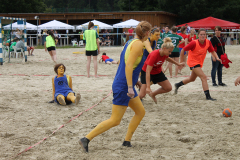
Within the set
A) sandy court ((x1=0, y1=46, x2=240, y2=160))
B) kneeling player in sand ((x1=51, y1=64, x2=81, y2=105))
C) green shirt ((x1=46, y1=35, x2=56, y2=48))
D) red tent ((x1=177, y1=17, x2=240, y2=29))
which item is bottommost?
sandy court ((x1=0, y1=46, x2=240, y2=160))

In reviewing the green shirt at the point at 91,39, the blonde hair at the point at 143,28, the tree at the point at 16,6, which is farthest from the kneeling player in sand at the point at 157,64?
→ the tree at the point at 16,6

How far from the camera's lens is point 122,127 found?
4.83 m

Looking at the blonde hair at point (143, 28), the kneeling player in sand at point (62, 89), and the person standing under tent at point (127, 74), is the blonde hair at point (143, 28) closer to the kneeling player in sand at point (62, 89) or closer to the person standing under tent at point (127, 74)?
the person standing under tent at point (127, 74)

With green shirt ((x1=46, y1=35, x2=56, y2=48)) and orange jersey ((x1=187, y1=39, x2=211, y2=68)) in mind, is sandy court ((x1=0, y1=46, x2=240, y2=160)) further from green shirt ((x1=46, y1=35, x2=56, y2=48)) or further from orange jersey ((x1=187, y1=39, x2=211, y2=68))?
green shirt ((x1=46, y1=35, x2=56, y2=48))

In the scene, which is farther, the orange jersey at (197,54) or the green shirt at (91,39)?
the green shirt at (91,39)

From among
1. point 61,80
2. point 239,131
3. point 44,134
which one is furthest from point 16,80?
point 239,131

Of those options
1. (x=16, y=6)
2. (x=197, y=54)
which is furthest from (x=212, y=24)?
(x=16, y=6)

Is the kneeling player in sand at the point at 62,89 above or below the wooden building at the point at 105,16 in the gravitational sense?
below

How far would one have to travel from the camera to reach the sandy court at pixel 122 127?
3.74m

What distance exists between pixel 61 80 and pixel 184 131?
9.93 ft

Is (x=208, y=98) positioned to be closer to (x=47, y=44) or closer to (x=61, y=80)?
(x=61, y=80)

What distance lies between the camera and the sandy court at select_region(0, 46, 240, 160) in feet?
12.3

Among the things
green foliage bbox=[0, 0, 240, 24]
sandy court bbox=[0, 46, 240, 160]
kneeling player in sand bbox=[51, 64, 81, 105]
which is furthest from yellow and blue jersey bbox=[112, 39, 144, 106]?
green foliage bbox=[0, 0, 240, 24]

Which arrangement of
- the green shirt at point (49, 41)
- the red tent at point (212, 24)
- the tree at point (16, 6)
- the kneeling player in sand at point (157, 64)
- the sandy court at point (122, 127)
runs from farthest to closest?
the tree at point (16, 6) → the red tent at point (212, 24) → the green shirt at point (49, 41) → the kneeling player in sand at point (157, 64) → the sandy court at point (122, 127)
